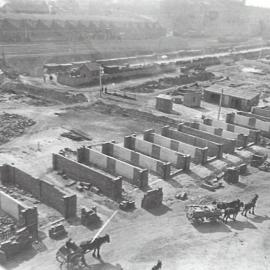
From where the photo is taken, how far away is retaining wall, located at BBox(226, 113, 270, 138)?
3203cm

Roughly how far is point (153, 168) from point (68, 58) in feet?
163

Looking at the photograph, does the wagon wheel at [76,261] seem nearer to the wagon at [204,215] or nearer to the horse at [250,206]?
the wagon at [204,215]

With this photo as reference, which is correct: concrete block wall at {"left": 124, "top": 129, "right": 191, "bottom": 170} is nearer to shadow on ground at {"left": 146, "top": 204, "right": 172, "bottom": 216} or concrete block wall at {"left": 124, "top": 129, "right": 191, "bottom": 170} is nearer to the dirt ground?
the dirt ground

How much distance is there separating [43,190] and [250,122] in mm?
20667

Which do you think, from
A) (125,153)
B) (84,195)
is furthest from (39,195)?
(125,153)

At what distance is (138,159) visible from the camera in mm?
23766

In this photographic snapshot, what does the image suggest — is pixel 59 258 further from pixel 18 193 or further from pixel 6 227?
pixel 18 193

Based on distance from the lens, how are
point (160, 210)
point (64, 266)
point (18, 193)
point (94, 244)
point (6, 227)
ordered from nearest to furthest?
point (64, 266) → point (94, 244) → point (6, 227) → point (160, 210) → point (18, 193)

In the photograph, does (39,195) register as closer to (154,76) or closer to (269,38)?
(154,76)

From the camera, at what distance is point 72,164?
71.4ft

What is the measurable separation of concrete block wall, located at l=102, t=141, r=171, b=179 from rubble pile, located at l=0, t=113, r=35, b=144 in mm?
8262

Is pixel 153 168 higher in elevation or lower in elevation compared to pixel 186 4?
lower

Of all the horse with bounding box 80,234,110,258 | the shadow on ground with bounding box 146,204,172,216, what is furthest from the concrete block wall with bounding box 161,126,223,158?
the horse with bounding box 80,234,110,258

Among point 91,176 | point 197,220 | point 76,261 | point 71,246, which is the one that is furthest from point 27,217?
point 197,220
